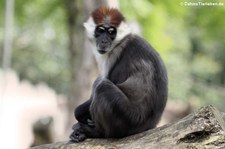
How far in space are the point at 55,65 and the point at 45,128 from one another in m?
11.8

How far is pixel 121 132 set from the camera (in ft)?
15.9

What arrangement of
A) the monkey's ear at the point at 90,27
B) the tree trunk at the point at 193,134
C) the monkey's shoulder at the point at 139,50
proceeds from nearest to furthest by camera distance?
1. the tree trunk at the point at 193,134
2. the monkey's shoulder at the point at 139,50
3. the monkey's ear at the point at 90,27

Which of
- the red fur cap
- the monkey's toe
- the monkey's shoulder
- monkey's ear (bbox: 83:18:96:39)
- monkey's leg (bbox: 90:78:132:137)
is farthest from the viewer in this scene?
monkey's ear (bbox: 83:18:96:39)

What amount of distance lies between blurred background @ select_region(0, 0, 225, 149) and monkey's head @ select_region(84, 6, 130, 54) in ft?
1.11

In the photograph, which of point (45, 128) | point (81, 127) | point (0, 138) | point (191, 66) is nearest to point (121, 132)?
point (81, 127)

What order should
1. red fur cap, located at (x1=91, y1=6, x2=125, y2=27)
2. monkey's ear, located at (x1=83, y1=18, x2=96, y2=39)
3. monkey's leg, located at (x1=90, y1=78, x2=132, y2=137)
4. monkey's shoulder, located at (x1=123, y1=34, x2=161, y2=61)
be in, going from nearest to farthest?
monkey's leg, located at (x1=90, y1=78, x2=132, y2=137)
monkey's shoulder, located at (x1=123, y1=34, x2=161, y2=61)
red fur cap, located at (x1=91, y1=6, x2=125, y2=27)
monkey's ear, located at (x1=83, y1=18, x2=96, y2=39)

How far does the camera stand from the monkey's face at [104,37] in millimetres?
5234

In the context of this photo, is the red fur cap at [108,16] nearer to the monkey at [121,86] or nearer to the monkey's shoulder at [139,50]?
the monkey at [121,86]

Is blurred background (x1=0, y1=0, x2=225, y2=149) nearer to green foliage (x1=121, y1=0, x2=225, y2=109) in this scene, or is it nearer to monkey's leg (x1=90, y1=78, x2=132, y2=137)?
green foliage (x1=121, y1=0, x2=225, y2=109)

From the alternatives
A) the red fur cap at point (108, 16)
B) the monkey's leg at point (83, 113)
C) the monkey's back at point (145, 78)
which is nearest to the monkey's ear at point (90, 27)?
the red fur cap at point (108, 16)

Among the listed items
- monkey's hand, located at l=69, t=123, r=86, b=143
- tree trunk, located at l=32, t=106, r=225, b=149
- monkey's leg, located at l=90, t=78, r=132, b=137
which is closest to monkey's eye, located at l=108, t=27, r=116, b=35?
monkey's leg, located at l=90, t=78, r=132, b=137

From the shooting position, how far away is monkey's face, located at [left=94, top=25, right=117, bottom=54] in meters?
5.23

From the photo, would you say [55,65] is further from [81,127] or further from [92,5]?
[81,127]

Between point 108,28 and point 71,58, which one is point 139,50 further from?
point 71,58
